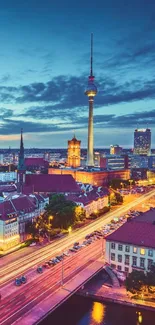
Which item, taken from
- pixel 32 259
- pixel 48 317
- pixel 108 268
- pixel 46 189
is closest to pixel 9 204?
pixel 32 259

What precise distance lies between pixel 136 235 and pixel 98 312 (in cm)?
1411

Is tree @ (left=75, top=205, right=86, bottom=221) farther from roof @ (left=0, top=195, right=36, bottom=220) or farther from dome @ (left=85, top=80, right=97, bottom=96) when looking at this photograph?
dome @ (left=85, top=80, right=97, bottom=96)

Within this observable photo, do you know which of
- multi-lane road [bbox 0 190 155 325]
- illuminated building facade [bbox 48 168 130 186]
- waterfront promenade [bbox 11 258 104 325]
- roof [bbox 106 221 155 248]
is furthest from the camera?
illuminated building facade [bbox 48 168 130 186]

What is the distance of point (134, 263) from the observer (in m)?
53.4

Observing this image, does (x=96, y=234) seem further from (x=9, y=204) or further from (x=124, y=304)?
(x=124, y=304)

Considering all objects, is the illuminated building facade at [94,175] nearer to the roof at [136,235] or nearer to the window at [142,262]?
the roof at [136,235]

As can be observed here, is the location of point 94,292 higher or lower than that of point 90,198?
lower

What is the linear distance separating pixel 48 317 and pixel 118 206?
6740 centimetres

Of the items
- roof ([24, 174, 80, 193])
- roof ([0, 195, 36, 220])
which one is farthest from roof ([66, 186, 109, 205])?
roof ([0, 195, 36, 220])

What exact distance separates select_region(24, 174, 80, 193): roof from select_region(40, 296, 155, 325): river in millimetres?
63623

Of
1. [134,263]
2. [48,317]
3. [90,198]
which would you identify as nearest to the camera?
[48,317]

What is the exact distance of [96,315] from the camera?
45.8 meters

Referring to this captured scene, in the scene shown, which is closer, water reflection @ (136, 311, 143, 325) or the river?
the river

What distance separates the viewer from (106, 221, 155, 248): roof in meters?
53.0
